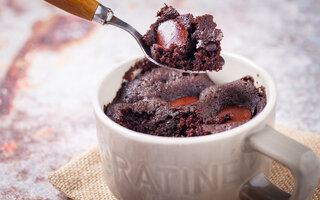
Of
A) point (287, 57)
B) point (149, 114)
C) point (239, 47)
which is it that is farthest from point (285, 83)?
point (149, 114)

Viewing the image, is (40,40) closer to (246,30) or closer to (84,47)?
(84,47)

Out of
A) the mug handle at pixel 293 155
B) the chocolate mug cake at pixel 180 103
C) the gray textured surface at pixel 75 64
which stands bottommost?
the gray textured surface at pixel 75 64

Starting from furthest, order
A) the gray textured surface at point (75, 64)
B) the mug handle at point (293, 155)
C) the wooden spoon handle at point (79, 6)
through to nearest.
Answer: the gray textured surface at point (75, 64) → the wooden spoon handle at point (79, 6) → the mug handle at point (293, 155)

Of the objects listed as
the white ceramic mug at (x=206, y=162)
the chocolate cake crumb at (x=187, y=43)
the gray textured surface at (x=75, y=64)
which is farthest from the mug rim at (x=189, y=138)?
the gray textured surface at (x=75, y=64)

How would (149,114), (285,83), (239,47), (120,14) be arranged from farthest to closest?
(120,14) < (239,47) < (285,83) < (149,114)

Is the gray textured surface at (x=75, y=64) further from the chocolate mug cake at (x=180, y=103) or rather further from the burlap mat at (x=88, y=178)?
the chocolate mug cake at (x=180, y=103)
